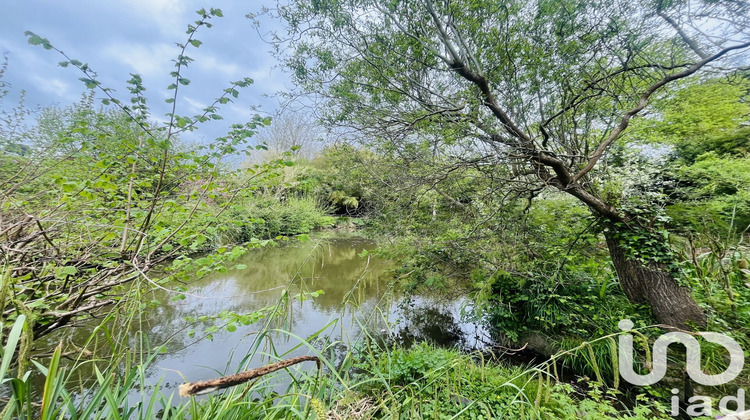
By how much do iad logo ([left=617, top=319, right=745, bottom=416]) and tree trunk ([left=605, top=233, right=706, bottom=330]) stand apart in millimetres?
173

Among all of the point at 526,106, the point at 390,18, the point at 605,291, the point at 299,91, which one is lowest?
the point at 605,291

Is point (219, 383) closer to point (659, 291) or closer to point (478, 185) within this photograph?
point (478, 185)

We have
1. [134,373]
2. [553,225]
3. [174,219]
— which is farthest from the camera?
[553,225]

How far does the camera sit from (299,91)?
3.03m

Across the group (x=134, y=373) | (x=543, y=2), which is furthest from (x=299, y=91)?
(x=134, y=373)

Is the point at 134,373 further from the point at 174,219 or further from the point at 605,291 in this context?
the point at 605,291

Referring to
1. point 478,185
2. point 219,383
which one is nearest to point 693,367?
point 478,185

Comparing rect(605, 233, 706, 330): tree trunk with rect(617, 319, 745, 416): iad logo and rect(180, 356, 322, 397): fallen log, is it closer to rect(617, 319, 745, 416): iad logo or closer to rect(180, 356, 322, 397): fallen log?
rect(617, 319, 745, 416): iad logo

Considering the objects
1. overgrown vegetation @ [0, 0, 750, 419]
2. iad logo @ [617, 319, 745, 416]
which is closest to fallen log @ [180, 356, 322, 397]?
overgrown vegetation @ [0, 0, 750, 419]

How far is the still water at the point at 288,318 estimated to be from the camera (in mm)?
1479

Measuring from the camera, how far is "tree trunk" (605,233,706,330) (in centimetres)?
230

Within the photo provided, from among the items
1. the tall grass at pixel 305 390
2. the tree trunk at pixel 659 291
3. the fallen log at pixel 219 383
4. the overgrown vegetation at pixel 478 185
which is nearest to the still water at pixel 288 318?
the tall grass at pixel 305 390

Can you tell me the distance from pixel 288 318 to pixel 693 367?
3.19 m

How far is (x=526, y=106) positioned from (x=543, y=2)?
3.16ft
